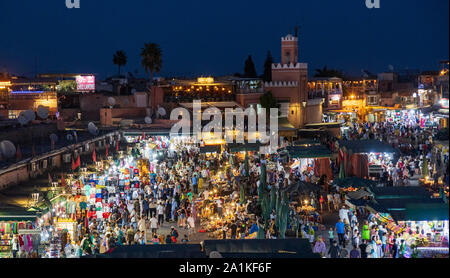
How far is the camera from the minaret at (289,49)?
42500 mm

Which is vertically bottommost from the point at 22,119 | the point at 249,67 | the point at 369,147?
the point at 369,147

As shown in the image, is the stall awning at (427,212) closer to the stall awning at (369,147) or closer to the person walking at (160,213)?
the person walking at (160,213)

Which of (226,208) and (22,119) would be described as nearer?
(226,208)

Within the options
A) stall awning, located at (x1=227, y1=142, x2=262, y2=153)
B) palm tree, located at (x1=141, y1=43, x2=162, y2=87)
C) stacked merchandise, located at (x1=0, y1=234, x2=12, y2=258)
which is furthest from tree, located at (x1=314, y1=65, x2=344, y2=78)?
stacked merchandise, located at (x1=0, y1=234, x2=12, y2=258)

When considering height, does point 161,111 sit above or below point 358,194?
above

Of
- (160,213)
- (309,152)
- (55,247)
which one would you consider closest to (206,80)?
(309,152)

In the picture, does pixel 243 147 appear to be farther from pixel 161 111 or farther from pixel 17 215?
pixel 17 215

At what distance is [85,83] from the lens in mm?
50344

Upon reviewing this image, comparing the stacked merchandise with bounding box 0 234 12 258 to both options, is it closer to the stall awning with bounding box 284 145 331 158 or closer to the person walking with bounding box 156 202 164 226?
the person walking with bounding box 156 202 164 226

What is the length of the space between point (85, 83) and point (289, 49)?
58.6ft
